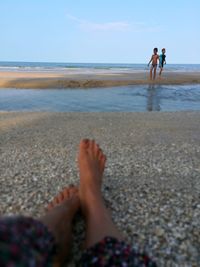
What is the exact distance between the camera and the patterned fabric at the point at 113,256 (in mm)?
1402

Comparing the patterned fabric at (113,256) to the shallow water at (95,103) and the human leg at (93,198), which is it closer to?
the human leg at (93,198)

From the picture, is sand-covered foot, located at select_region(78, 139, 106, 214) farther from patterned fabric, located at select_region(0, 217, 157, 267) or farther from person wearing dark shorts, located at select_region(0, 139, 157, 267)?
patterned fabric, located at select_region(0, 217, 157, 267)

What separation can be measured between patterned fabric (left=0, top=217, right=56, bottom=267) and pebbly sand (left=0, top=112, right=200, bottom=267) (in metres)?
0.77

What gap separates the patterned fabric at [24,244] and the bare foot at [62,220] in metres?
0.33

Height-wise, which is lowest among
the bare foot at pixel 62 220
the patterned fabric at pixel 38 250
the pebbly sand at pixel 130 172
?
the pebbly sand at pixel 130 172

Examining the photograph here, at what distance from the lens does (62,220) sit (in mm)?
1829

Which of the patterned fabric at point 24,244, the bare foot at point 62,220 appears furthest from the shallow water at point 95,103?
the patterned fabric at point 24,244

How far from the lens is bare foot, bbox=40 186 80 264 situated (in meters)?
1.67

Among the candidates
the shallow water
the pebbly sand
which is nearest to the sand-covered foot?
the pebbly sand

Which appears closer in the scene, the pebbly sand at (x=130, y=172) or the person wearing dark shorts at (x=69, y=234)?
the person wearing dark shorts at (x=69, y=234)

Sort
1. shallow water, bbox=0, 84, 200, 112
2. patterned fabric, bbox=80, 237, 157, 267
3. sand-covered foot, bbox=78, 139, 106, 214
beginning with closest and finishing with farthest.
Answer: patterned fabric, bbox=80, 237, 157, 267 → sand-covered foot, bbox=78, 139, 106, 214 → shallow water, bbox=0, 84, 200, 112

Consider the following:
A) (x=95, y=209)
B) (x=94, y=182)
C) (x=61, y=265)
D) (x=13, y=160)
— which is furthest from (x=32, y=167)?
(x=61, y=265)

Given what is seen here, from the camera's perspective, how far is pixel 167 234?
2018mm

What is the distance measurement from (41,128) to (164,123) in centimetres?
214
